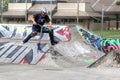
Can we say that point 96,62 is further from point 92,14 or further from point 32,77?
point 92,14

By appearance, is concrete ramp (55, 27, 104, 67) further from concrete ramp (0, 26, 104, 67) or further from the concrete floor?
the concrete floor

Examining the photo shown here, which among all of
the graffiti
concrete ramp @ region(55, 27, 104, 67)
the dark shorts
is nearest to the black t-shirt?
the dark shorts

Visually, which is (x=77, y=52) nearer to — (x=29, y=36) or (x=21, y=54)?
(x=29, y=36)

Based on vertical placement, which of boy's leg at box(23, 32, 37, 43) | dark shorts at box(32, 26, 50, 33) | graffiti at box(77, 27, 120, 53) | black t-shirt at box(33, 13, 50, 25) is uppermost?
black t-shirt at box(33, 13, 50, 25)

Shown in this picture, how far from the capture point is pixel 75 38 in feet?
58.6

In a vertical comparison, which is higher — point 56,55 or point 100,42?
point 56,55

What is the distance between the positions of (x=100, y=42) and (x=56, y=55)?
149 inches

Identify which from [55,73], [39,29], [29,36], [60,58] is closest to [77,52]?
[60,58]

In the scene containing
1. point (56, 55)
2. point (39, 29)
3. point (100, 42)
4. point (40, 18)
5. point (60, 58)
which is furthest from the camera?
point (100, 42)

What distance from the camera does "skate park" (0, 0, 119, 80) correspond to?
12188 millimetres

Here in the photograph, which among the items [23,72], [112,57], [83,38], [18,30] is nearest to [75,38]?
[83,38]

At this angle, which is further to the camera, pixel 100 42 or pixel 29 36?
pixel 100 42

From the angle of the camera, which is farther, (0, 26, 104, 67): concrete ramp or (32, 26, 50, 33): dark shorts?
(32, 26, 50, 33): dark shorts

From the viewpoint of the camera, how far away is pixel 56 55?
15.3 meters
